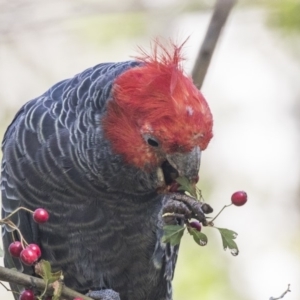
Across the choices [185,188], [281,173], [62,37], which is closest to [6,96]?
[62,37]

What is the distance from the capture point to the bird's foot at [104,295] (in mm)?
4059

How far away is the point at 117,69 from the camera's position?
12.9 feet

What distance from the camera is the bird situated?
3.42 metres

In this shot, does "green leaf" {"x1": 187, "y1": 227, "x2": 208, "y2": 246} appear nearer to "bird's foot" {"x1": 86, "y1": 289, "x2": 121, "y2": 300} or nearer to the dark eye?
the dark eye

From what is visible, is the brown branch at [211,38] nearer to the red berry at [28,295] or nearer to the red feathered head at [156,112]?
the red feathered head at [156,112]

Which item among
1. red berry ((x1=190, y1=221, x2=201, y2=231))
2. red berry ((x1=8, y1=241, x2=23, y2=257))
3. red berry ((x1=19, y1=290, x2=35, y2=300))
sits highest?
A: red berry ((x1=190, y1=221, x2=201, y2=231))

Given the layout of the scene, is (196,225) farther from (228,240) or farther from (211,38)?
(211,38)

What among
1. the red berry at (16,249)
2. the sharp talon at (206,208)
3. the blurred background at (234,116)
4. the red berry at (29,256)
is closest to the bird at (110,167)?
the sharp talon at (206,208)

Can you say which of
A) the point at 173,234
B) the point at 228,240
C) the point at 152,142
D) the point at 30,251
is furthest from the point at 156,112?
the point at 30,251

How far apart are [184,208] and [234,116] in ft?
15.5

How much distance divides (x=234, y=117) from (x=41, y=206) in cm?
436

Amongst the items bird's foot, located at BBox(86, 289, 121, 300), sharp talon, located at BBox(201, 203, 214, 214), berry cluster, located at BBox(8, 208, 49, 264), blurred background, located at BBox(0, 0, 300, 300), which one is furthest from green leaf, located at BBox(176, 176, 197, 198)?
blurred background, located at BBox(0, 0, 300, 300)

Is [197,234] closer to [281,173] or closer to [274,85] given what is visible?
[281,173]

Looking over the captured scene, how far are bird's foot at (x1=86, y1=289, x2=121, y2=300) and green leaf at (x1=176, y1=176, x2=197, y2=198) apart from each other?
1017 millimetres
